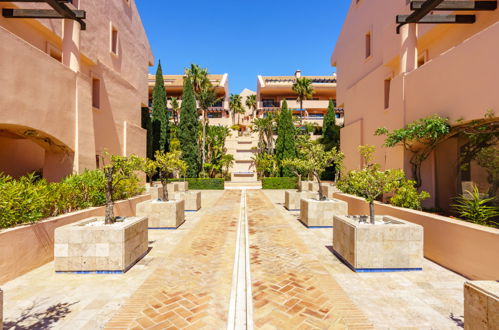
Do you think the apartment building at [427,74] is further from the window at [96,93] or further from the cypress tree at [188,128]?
the cypress tree at [188,128]

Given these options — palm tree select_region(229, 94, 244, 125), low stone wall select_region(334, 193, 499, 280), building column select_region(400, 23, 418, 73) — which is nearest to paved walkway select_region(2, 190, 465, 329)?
low stone wall select_region(334, 193, 499, 280)

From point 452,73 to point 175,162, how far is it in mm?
11400

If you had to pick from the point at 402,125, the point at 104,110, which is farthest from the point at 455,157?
the point at 104,110

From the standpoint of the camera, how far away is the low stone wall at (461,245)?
16.2ft

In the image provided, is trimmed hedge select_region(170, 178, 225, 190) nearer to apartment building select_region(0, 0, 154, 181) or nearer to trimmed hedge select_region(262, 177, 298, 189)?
trimmed hedge select_region(262, 177, 298, 189)

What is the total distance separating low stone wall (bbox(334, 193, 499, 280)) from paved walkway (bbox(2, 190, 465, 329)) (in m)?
0.33

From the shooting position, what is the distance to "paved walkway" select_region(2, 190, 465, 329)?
3840mm

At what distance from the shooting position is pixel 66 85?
33.1 ft

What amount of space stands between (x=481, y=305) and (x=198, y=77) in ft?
103

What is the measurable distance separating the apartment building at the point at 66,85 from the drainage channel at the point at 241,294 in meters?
8.57

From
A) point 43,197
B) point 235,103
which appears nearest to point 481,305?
point 43,197

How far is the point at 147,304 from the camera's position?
431cm

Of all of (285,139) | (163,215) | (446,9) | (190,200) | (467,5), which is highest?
(446,9)

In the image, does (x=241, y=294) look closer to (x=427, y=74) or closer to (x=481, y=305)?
(x=481, y=305)
